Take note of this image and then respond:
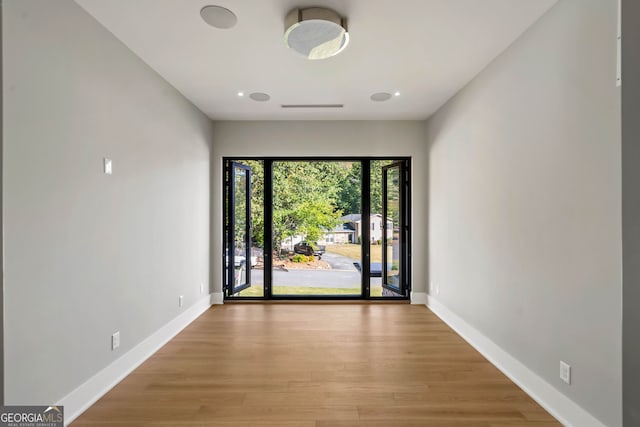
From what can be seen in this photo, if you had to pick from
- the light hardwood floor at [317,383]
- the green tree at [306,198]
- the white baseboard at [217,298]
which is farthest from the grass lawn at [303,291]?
the light hardwood floor at [317,383]

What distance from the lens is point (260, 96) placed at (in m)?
3.73

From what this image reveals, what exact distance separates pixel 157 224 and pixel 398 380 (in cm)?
254

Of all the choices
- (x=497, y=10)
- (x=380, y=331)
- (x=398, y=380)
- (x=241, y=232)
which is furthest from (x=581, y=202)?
(x=241, y=232)

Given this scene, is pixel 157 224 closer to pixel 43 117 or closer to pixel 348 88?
pixel 43 117

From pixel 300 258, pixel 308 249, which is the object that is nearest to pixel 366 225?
pixel 308 249

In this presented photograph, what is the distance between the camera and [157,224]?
3.09 metres

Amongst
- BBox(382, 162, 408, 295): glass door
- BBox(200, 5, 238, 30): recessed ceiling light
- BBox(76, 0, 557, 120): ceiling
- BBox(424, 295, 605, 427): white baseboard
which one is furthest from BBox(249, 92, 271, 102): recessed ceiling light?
BBox(424, 295, 605, 427): white baseboard

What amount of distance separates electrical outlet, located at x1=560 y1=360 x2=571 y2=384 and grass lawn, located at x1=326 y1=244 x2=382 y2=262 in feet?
9.78

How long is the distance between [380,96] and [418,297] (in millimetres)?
2829

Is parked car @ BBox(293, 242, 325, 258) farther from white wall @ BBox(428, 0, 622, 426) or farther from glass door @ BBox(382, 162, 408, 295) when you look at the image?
white wall @ BBox(428, 0, 622, 426)

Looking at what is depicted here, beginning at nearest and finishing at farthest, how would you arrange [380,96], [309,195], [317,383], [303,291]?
1. [317,383]
2. [380,96]
3. [303,291]
4. [309,195]

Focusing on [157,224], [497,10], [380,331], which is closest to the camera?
[497,10]

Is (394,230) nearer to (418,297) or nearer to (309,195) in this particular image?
(418,297)

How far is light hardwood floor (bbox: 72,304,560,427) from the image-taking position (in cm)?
204
